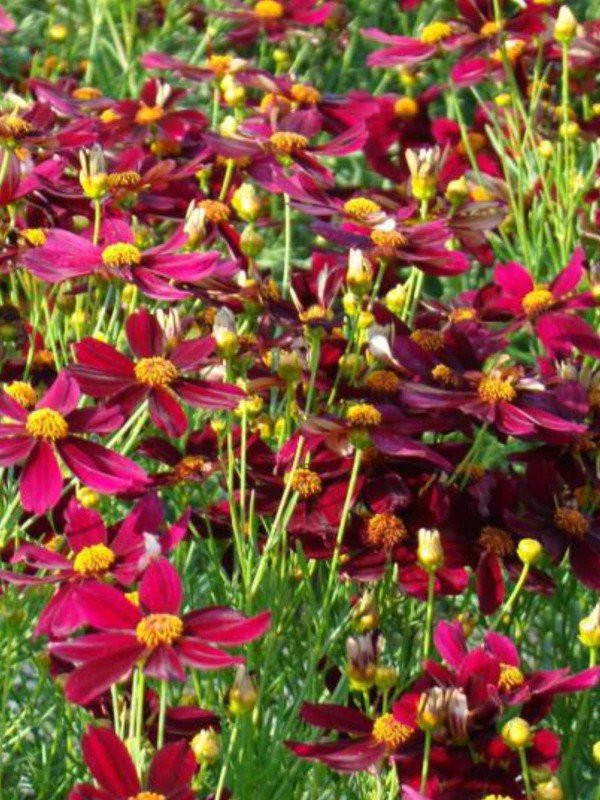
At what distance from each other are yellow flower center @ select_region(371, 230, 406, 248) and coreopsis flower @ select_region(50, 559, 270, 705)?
1.92 feet

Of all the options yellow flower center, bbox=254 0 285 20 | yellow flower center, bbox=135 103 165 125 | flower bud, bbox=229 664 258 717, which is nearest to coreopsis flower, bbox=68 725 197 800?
flower bud, bbox=229 664 258 717

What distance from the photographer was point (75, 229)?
6.69 ft

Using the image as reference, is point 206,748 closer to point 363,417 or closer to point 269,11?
point 363,417

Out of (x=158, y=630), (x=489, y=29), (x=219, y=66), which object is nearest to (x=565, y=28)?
(x=489, y=29)

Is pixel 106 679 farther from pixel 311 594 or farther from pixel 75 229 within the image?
pixel 75 229

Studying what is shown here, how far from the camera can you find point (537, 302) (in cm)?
198

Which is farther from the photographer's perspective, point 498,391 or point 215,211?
point 215,211

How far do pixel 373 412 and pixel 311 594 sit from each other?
0.18 meters

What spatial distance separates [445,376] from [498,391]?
6 centimetres

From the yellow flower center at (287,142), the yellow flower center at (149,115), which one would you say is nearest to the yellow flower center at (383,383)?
the yellow flower center at (287,142)

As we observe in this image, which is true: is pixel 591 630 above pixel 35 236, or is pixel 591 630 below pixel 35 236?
below

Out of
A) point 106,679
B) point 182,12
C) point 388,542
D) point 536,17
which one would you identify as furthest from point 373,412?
point 182,12

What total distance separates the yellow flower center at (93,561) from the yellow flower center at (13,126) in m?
0.64

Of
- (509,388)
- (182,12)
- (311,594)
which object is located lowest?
(182,12)
